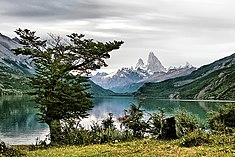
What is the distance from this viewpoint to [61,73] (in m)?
35.9

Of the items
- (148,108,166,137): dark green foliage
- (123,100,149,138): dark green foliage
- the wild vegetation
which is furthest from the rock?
(123,100,149,138): dark green foliage

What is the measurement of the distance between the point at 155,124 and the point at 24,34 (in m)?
17.7

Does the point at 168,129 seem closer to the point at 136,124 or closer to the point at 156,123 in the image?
the point at 156,123

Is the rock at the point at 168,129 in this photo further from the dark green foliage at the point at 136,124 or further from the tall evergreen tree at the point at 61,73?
the tall evergreen tree at the point at 61,73

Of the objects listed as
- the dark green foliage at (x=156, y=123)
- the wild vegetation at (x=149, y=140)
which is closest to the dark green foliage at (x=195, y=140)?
the wild vegetation at (x=149, y=140)

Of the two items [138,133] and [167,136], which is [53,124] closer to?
[138,133]

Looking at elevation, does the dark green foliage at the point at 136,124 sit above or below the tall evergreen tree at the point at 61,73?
below

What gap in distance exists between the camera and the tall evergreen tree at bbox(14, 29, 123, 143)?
35344 mm

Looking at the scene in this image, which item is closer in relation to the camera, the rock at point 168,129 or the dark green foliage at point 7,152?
the dark green foliage at point 7,152

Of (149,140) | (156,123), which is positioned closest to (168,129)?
(149,140)

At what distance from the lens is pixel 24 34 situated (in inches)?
1539


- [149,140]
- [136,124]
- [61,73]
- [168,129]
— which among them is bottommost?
[149,140]

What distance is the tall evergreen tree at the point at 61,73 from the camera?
35.3 meters

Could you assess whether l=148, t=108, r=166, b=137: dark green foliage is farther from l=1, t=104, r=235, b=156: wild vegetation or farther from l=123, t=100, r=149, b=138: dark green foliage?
l=123, t=100, r=149, b=138: dark green foliage
